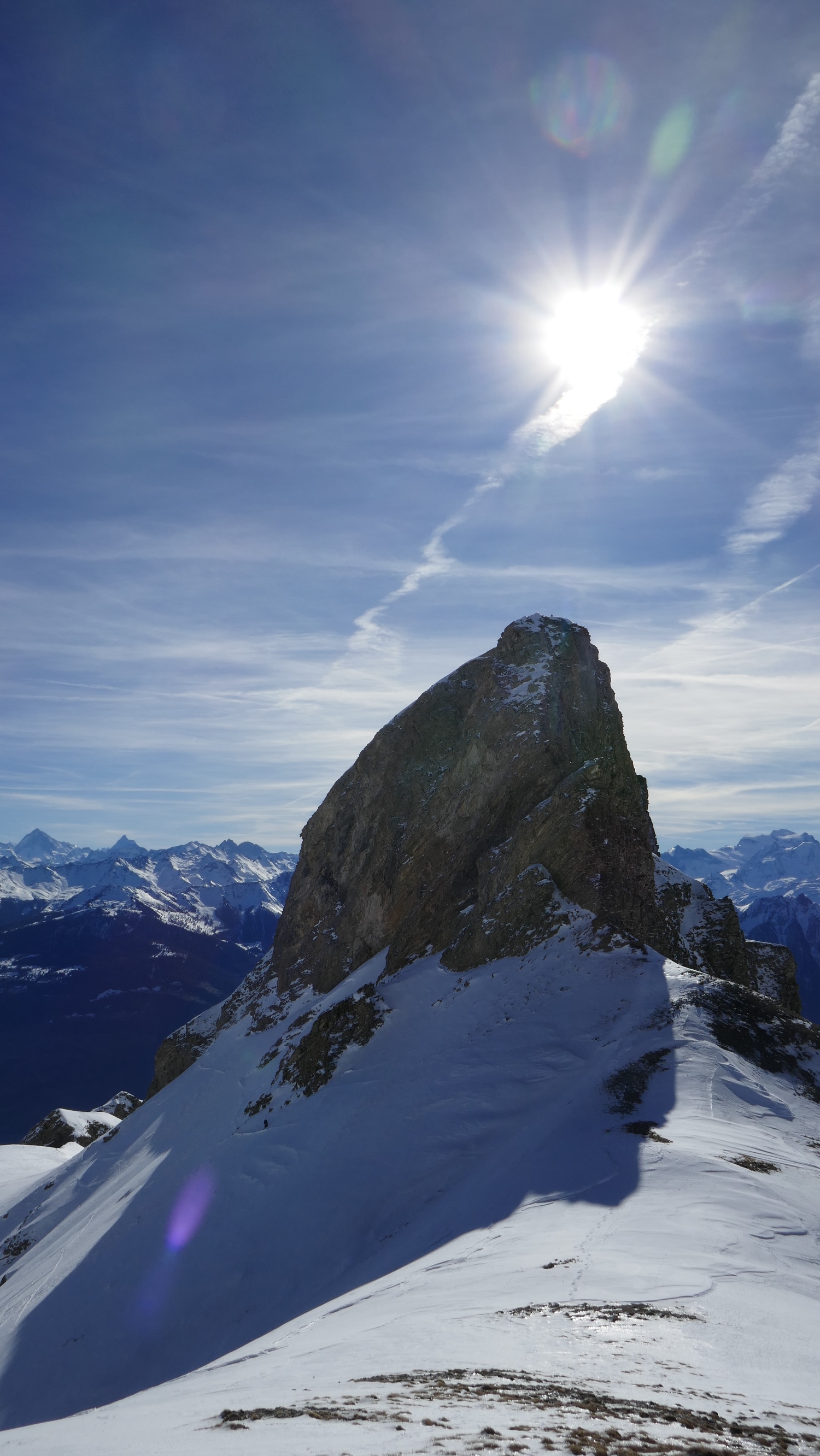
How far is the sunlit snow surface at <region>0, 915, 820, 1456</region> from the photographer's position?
869cm

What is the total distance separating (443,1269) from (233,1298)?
13473 mm

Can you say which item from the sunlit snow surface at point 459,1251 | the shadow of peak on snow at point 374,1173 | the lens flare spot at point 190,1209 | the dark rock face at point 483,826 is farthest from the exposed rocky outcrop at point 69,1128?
the lens flare spot at point 190,1209

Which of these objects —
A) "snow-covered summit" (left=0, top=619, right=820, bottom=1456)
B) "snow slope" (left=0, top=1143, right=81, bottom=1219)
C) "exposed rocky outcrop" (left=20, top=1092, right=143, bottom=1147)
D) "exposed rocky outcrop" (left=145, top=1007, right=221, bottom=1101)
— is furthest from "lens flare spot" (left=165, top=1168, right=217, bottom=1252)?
"exposed rocky outcrop" (left=20, top=1092, right=143, bottom=1147)

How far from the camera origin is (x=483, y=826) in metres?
46.8

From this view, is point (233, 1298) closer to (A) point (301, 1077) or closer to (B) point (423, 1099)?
(B) point (423, 1099)

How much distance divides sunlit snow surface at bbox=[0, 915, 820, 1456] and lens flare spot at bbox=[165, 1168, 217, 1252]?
407 mm

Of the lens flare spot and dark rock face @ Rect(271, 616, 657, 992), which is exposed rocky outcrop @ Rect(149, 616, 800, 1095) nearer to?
dark rock face @ Rect(271, 616, 657, 992)

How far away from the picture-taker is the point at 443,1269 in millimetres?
17484

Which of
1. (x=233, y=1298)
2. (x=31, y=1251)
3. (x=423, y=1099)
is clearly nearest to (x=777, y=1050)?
(x=423, y=1099)

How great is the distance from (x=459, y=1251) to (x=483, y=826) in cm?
2892

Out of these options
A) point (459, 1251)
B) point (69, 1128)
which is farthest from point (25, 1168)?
point (459, 1251)

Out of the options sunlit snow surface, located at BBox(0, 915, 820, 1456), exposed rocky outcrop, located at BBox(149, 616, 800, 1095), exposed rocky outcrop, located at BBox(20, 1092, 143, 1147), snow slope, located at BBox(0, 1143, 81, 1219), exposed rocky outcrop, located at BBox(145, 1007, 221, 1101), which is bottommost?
exposed rocky outcrop, located at BBox(20, 1092, 143, 1147)

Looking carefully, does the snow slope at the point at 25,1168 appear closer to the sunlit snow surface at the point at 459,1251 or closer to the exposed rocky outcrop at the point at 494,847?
the exposed rocky outcrop at the point at 494,847

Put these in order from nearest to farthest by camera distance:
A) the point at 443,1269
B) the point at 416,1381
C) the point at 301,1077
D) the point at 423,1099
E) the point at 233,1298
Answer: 1. the point at 416,1381
2. the point at 443,1269
3. the point at 233,1298
4. the point at 423,1099
5. the point at 301,1077
